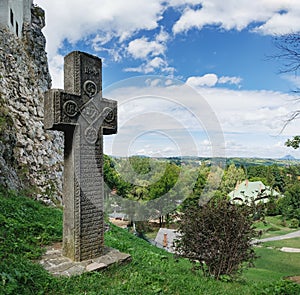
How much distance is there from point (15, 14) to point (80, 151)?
50.6ft

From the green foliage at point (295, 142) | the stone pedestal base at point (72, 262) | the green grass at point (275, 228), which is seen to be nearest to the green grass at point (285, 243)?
the green grass at point (275, 228)

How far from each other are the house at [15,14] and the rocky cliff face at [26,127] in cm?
46

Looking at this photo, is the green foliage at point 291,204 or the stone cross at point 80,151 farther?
the green foliage at point 291,204

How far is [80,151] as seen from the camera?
4.30 m

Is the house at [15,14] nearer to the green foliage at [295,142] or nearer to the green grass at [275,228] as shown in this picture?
the green foliage at [295,142]

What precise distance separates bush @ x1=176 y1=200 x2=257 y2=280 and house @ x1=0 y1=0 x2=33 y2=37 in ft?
49.0

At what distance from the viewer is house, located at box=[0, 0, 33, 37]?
49.8 ft

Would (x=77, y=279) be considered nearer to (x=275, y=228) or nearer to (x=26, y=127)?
(x=26, y=127)

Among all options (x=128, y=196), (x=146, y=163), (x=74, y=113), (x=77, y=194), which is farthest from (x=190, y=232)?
(x=128, y=196)

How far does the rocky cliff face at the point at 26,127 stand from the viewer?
10.4m

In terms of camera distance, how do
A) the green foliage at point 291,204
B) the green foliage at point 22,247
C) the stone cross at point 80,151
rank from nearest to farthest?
the green foliage at point 22,247 < the stone cross at point 80,151 < the green foliage at point 291,204

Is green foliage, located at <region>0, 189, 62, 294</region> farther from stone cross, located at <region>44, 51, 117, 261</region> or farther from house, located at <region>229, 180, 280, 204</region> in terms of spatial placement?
house, located at <region>229, 180, 280, 204</region>

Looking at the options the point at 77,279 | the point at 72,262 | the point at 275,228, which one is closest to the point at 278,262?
the point at 275,228

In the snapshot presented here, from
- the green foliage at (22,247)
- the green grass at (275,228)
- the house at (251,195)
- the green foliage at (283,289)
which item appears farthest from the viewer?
the green grass at (275,228)
